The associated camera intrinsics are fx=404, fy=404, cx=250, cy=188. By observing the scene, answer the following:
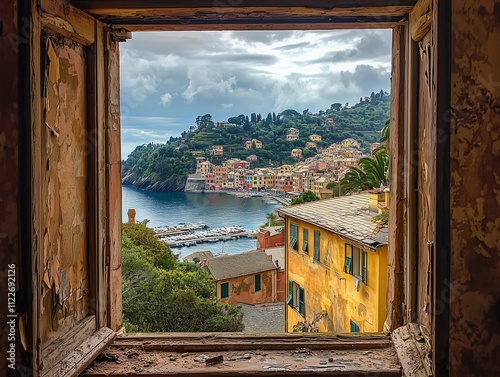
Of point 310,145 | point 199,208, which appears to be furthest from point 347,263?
point 310,145

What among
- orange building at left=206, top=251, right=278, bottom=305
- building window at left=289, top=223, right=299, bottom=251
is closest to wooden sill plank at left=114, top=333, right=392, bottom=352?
building window at left=289, top=223, right=299, bottom=251

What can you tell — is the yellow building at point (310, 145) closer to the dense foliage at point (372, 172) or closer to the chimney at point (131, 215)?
the dense foliage at point (372, 172)

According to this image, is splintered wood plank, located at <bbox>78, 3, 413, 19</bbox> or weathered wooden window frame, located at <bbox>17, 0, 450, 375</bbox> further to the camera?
splintered wood plank, located at <bbox>78, 3, 413, 19</bbox>

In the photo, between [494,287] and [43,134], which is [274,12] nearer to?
[43,134]

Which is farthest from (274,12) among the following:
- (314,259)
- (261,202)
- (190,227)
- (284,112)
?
(284,112)

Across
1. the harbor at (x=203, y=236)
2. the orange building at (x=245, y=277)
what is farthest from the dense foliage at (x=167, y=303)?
the harbor at (x=203, y=236)

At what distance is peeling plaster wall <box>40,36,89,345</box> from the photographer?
1385 millimetres

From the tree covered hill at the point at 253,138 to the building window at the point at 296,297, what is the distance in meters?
4.33

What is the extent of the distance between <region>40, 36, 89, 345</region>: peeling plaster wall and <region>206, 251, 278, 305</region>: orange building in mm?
11792

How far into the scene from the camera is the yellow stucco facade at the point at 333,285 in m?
6.90

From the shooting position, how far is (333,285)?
8.34 m

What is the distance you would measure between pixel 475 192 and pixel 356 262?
644cm

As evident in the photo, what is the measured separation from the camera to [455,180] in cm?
122

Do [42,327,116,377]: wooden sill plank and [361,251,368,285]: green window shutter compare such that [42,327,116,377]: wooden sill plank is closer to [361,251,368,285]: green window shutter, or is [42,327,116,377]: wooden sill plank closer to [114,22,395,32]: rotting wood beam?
[114,22,395,32]: rotting wood beam
